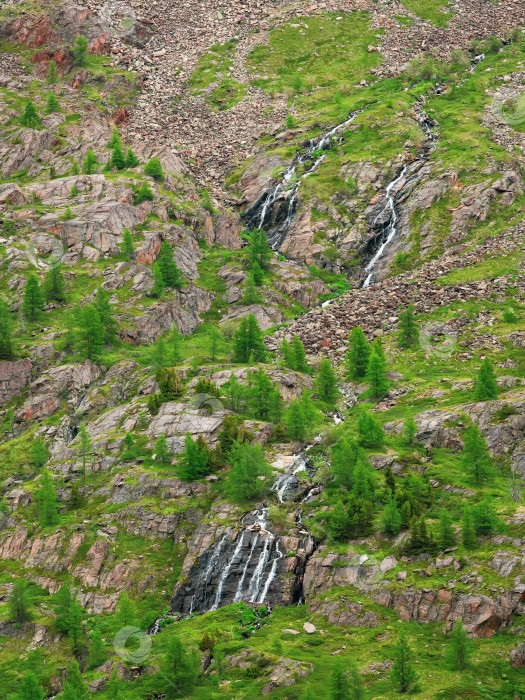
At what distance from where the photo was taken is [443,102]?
182750 millimetres

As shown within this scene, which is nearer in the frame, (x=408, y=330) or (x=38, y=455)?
(x=38, y=455)

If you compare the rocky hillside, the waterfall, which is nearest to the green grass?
the rocky hillside

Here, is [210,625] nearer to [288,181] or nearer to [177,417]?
[177,417]

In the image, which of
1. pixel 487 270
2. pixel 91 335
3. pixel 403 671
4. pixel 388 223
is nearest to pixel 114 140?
pixel 388 223

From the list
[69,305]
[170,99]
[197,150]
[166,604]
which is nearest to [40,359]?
[69,305]

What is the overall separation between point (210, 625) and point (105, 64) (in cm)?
14457

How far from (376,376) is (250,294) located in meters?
32.5

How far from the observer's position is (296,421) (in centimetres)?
10594

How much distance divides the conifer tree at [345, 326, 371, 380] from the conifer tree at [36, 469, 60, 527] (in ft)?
137

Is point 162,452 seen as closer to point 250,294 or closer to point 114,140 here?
point 250,294

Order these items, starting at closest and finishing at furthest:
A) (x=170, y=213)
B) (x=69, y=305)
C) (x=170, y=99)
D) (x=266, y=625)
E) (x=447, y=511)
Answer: (x=266, y=625), (x=447, y=511), (x=69, y=305), (x=170, y=213), (x=170, y=99)

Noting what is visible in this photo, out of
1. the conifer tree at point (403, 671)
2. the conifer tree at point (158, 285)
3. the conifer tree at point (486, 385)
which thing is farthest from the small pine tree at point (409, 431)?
the conifer tree at point (158, 285)

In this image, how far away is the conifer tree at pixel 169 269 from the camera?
13738 cm

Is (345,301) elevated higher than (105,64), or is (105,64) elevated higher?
(105,64)
